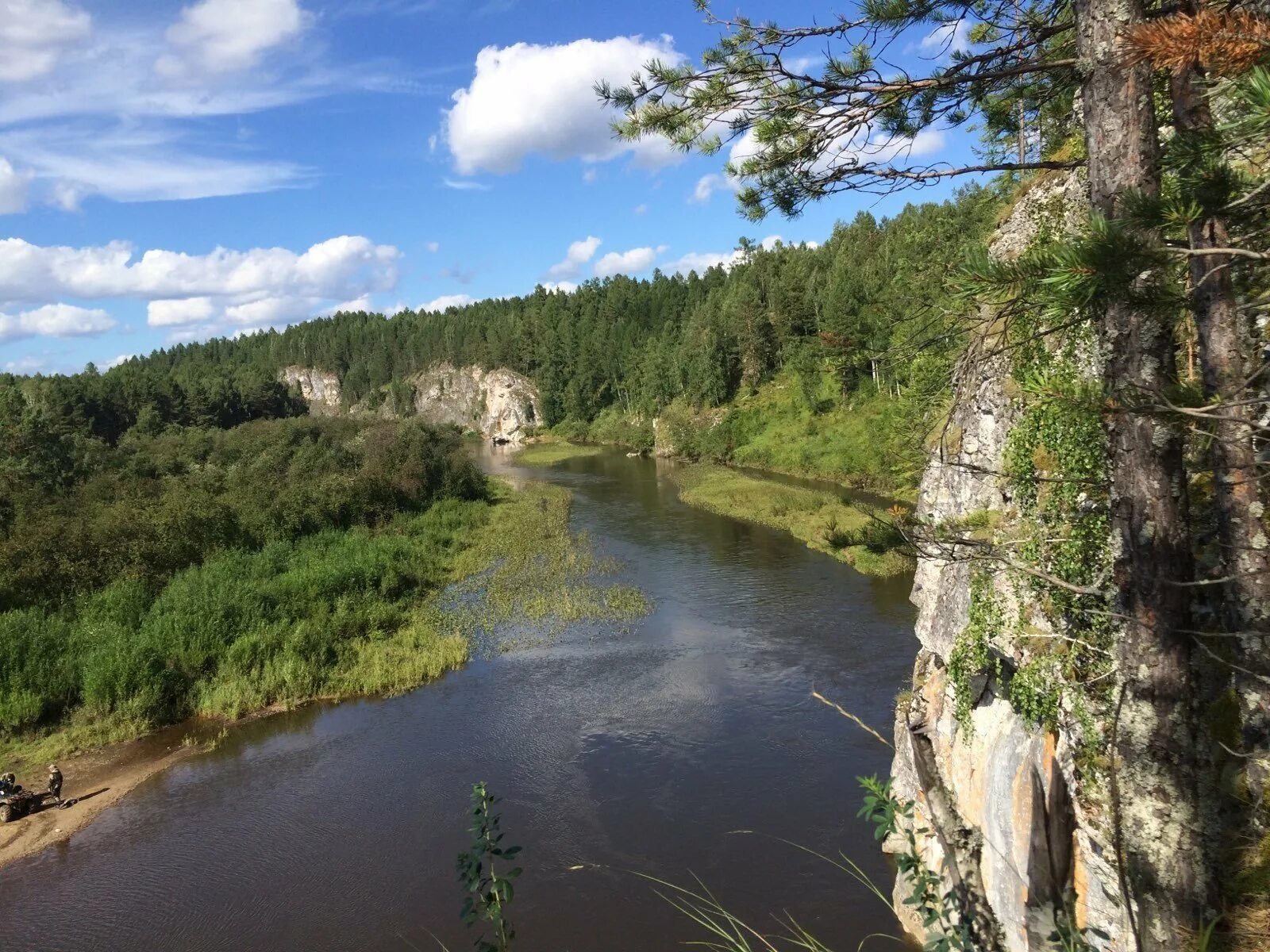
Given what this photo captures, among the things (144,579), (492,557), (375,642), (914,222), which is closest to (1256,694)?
(375,642)

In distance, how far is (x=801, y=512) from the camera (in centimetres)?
3581

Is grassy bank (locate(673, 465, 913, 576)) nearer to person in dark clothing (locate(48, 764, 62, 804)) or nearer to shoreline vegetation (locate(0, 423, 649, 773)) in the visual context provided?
shoreline vegetation (locate(0, 423, 649, 773))

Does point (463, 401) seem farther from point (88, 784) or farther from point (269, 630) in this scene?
point (88, 784)

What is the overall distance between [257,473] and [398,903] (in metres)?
29.2

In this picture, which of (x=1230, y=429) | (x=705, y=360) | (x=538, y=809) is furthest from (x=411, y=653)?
(x=705, y=360)

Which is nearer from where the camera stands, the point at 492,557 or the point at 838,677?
the point at 838,677

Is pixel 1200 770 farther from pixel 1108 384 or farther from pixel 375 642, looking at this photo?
pixel 375 642

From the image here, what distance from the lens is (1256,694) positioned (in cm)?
503

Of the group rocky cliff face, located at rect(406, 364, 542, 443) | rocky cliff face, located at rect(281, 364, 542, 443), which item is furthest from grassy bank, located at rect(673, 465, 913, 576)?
rocky cliff face, located at rect(406, 364, 542, 443)

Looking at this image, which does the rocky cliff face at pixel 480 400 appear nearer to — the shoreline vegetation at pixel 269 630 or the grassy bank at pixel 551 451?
the grassy bank at pixel 551 451

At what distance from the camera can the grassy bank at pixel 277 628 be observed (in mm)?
18156

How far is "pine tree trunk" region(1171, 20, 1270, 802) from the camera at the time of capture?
13.7 feet

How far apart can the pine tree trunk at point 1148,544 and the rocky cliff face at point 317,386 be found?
144 meters

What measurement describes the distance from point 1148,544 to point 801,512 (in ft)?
105
